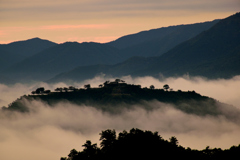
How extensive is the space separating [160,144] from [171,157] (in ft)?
28.7

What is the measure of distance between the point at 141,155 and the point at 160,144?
9.49 m

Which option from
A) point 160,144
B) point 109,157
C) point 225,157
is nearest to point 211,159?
point 225,157

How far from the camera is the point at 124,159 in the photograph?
7485 inches

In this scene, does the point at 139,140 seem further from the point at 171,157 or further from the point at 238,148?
the point at 238,148

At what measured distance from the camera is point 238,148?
198375 mm

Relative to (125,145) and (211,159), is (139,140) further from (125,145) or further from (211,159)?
(211,159)

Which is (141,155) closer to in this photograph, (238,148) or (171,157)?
(171,157)

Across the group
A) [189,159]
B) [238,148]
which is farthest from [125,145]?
[238,148]

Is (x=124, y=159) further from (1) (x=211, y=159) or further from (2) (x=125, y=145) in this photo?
(1) (x=211, y=159)

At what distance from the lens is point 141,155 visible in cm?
19088

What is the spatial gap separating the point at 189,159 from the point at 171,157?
5.48 metres

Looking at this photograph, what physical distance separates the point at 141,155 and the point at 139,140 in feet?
26.7

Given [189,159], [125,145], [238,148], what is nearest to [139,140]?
[125,145]

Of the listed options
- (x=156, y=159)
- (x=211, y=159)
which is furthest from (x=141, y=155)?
(x=211, y=159)
